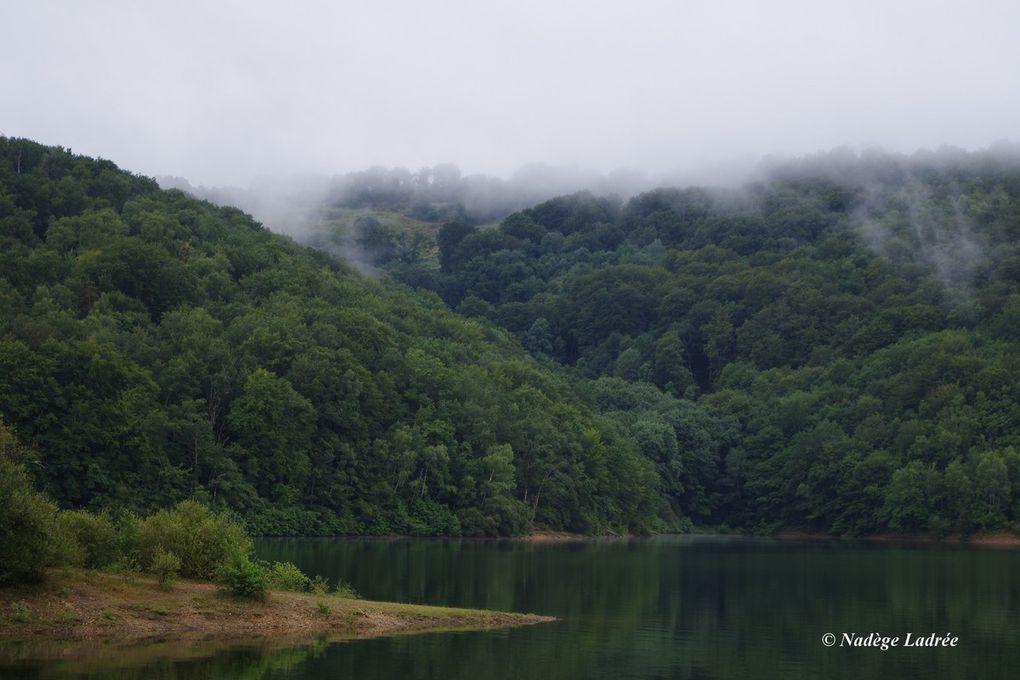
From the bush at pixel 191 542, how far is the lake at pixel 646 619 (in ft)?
23.7

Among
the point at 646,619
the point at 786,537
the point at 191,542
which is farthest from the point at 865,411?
the point at 191,542

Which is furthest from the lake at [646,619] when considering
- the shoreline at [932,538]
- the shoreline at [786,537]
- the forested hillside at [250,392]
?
the shoreline at [932,538]

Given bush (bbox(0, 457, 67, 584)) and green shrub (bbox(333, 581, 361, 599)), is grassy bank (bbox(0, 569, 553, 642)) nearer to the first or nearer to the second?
green shrub (bbox(333, 581, 361, 599))

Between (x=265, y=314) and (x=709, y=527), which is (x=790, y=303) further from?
(x=265, y=314)

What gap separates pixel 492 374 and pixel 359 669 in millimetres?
105812

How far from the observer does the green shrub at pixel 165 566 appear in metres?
42.3

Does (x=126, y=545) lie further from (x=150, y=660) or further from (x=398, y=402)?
(x=398, y=402)

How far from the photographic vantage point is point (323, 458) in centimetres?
10956

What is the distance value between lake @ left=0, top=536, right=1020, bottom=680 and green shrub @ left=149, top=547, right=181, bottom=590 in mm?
6429

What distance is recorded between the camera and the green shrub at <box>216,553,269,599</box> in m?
42.1

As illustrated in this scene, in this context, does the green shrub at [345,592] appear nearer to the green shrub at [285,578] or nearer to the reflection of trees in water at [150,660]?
the green shrub at [285,578]

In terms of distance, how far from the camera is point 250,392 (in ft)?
343

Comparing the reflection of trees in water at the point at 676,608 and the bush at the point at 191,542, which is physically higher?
the bush at the point at 191,542

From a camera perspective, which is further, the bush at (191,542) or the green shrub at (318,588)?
the green shrub at (318,588)
